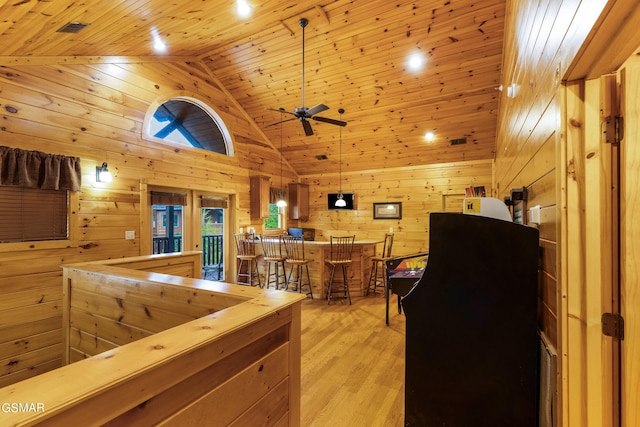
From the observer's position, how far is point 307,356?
2.98 metres

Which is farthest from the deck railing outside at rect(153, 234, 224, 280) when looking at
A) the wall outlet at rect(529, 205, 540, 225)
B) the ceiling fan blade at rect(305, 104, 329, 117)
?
the wall outlet at rect(529, 205, 540, 225)

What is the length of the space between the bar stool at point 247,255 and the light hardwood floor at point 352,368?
1.78 m

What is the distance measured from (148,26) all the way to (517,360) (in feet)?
14.5

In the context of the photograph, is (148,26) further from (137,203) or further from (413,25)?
(413,25)

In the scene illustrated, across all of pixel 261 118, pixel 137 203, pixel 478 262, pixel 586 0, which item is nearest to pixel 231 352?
pixel 478 262

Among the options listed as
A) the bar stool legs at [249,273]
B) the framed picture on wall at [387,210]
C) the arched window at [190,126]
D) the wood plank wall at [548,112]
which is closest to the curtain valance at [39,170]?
the arched window at [190,126]

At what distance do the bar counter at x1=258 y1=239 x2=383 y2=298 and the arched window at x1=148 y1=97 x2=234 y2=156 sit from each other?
107 inches

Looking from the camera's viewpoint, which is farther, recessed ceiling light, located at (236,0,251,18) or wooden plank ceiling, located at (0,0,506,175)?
recessed ceiling light, located at (236,0,251,18)

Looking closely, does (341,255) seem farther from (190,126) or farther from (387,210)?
(190,126)

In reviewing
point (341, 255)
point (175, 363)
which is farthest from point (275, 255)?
point (175, 363)

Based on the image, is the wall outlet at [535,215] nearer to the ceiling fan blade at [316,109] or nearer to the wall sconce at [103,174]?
the ceiling fan blade at [316,109]

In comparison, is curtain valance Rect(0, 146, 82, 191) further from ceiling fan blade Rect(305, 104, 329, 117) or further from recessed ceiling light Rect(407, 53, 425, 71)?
recessed ceiling light Rect(407, 53, 425, 71)

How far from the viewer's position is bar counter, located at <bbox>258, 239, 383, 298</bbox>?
16.7ft

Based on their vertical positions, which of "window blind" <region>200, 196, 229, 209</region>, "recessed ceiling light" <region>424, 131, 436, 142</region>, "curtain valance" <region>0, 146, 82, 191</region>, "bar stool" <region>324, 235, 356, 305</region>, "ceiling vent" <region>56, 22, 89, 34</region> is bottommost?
"bar stool" <region>324, 235, 356, 305</region>
